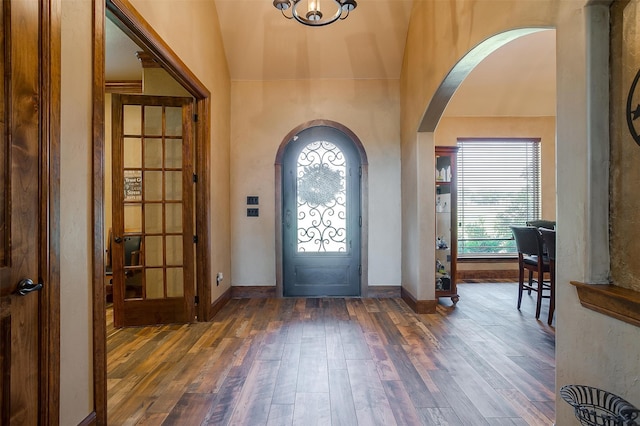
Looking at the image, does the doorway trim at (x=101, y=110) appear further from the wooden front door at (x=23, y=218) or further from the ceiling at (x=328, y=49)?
the ceiling at (x=328, y=49)

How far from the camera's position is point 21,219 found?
1.38 metres

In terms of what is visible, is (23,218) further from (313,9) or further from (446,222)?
(446,222)

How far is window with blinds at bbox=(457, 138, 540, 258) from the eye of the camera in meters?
5.77

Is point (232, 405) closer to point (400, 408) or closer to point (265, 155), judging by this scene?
point (400, 408)

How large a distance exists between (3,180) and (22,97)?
0.35 metres

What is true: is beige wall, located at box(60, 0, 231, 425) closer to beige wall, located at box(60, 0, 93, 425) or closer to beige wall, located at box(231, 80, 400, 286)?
beige wall, located at box(60, 0, 93, 425)

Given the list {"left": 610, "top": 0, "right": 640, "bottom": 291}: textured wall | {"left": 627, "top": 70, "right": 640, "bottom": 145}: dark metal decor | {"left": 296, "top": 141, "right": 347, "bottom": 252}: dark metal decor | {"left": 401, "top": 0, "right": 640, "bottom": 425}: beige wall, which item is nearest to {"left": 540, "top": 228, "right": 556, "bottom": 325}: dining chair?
{"left": 401, "top": 0, "right": 640, "bottom": 425}: beige wall

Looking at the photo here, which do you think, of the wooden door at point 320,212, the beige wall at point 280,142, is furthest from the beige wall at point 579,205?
the wooden door at point 320,212

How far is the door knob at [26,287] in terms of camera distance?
53.4 inches

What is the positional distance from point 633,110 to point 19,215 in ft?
8.29

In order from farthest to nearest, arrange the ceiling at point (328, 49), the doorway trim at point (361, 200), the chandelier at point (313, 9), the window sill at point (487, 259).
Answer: the window sill at point (487, 259) → the doorway trim at point (361, 200) → the ceiling at point (328, 49) → the chandelier at point (313, 9)

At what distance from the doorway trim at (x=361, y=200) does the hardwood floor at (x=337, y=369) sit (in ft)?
2.35

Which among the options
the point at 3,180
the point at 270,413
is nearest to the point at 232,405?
the point at 270,413

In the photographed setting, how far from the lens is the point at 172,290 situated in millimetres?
3605
